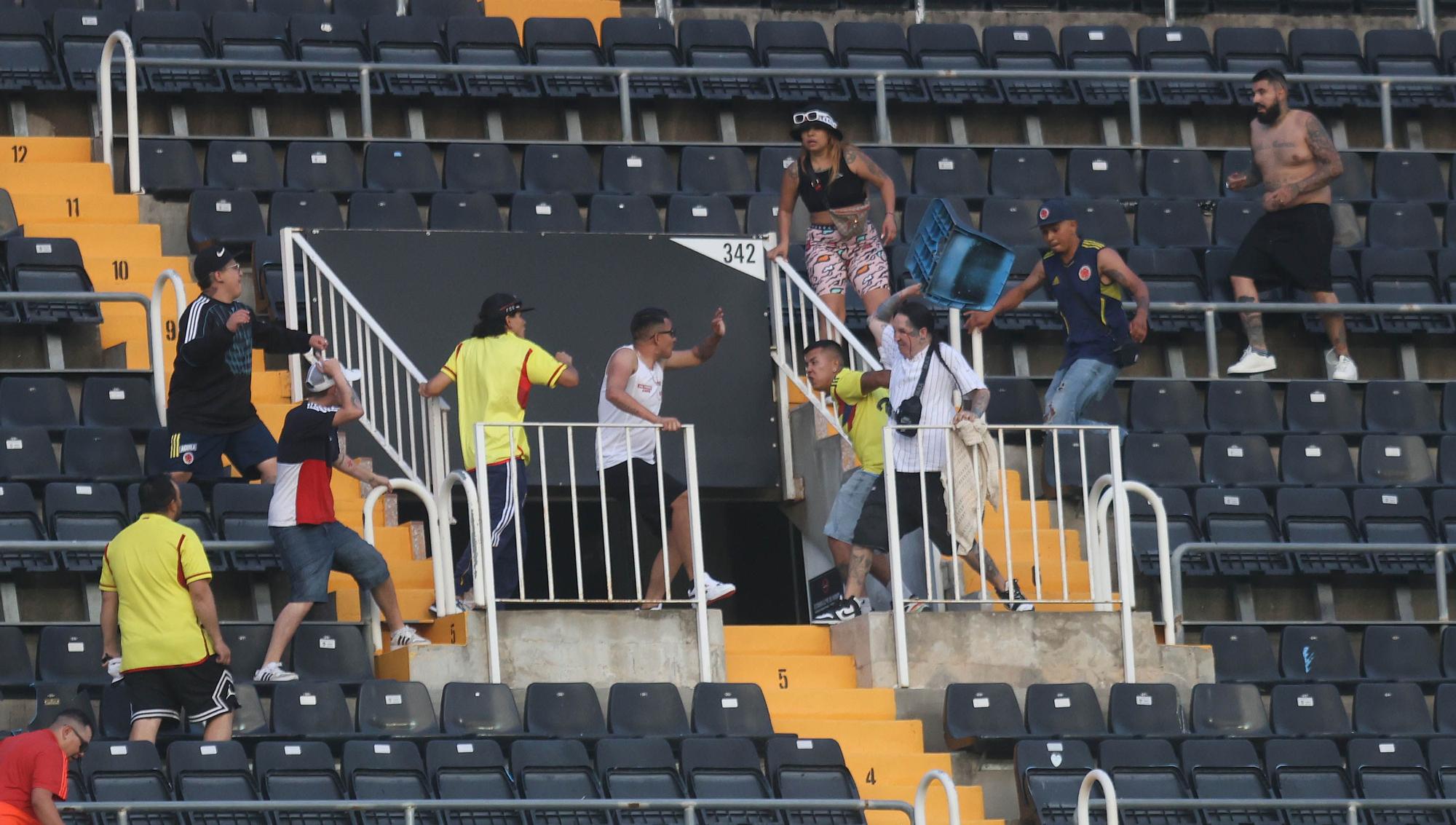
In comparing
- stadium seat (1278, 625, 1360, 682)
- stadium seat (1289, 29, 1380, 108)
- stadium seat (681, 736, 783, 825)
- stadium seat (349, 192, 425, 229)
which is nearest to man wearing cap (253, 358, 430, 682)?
stadium seat (681, 736, 783, 825)

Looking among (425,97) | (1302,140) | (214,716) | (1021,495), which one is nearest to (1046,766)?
(1021,495)

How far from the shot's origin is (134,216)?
14.2 metres

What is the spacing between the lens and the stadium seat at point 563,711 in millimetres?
10914

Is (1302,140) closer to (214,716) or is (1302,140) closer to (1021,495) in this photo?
(1021,495)

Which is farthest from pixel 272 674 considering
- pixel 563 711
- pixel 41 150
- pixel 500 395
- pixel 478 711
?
pixel 41 150

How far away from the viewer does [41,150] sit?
14672 mm

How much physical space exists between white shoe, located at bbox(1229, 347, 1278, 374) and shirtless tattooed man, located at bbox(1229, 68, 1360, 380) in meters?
0.23

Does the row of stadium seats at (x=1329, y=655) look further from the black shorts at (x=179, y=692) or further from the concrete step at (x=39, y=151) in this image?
the concrete step at (x=39, y=151)

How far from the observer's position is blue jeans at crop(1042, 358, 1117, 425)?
12914mm

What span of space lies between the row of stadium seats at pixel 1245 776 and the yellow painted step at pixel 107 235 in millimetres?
5566

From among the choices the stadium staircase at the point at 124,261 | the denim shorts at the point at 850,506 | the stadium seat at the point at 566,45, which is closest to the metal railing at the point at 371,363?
the stadium staircase at the point at 124,261

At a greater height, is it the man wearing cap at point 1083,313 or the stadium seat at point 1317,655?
the man wearing cap at point 1083,313

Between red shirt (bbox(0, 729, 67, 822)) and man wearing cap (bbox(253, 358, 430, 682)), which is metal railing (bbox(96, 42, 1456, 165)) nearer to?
man wearing cap (bbox(253, 358, 430, 682))

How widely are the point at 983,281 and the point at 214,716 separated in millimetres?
4508
